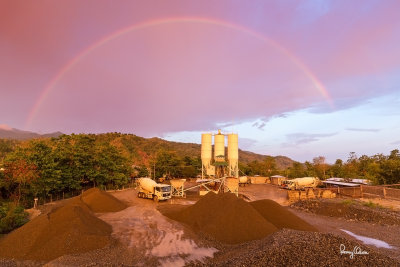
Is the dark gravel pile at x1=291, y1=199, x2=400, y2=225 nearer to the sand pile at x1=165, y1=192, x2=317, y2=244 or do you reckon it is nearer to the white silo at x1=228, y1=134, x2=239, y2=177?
the sand pile at x1=165, y1=192, x2=317, y2=244

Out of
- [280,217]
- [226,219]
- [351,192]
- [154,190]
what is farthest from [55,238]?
[351,192]

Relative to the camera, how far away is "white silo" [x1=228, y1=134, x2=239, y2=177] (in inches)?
1925

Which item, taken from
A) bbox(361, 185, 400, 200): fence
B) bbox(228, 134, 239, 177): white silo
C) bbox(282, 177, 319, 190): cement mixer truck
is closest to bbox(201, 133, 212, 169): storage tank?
bbox(228, 134, 239, 177): white silo

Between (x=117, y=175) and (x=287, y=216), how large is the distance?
95.5 feet

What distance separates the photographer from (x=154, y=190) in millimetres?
31078

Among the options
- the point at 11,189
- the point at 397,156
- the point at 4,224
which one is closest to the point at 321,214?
the point at 4,224

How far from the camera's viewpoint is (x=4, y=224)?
1658cm

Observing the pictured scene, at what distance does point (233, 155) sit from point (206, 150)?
615cm

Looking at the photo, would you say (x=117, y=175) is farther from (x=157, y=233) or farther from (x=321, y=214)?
(x=321, y=214)

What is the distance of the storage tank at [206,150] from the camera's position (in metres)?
50.0

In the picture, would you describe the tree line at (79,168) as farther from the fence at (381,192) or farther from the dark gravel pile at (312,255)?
the dark gravel pile at (312,255)

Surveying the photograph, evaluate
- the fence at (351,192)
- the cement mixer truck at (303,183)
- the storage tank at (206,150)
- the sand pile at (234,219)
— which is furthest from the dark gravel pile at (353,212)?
the storage tank at (206,150)

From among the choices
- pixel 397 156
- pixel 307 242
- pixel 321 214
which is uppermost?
pixel 397 156

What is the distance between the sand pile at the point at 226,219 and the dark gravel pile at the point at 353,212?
12228 mm
